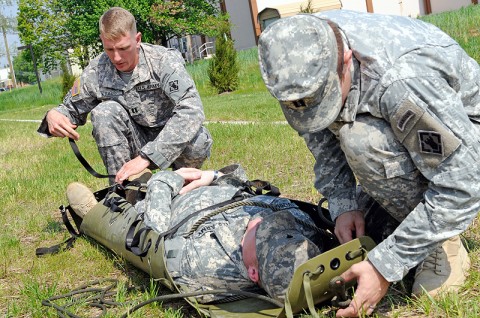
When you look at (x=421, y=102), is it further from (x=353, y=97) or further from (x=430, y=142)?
(x=353, y=97)

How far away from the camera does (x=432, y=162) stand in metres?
2.33

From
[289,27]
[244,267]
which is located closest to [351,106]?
[289,27]

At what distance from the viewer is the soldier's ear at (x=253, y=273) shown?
2.88 meters

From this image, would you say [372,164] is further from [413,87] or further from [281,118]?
[281,118]

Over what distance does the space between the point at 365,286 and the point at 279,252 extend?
463mm

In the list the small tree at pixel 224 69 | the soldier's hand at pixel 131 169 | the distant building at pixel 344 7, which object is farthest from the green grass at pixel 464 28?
the soldier's hand at pixel 131 169

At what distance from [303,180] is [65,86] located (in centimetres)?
2421

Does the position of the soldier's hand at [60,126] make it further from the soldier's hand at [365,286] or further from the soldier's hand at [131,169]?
the soldier's hand at [365,286]

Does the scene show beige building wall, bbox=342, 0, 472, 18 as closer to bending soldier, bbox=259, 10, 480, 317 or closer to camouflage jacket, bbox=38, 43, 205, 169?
camouflage jacket, bbox=38, 43, 205, 169

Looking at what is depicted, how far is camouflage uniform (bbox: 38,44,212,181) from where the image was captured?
14.5 ft

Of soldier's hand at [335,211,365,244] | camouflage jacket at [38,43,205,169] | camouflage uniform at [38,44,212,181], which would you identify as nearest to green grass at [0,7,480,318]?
soldier's hand at [335,211,365,244]

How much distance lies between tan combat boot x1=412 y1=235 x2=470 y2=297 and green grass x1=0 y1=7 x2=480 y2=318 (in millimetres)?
46

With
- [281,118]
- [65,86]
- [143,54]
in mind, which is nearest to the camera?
[143,54]

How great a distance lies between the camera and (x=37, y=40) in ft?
126
